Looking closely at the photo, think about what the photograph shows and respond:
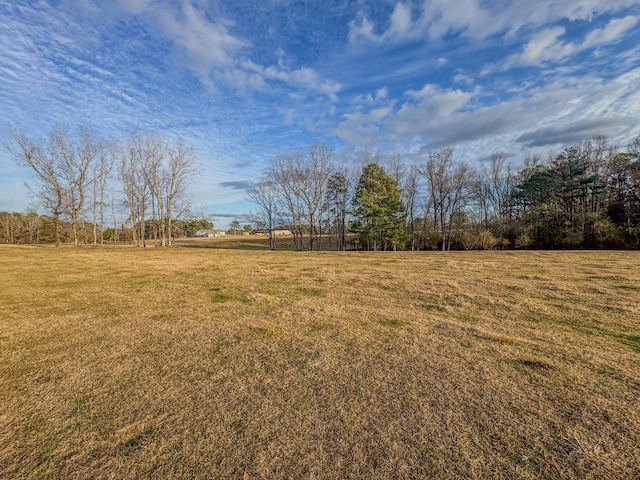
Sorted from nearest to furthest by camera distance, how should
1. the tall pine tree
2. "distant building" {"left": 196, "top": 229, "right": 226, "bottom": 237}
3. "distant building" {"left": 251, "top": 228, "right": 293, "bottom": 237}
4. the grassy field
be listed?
the grassy field → the tall pine tree → "distant building" {"left": 251, "top": 228, "right": 293, "bottom": 237} → "distant building" {"left": 196, "top": 229, "right": 226, "bottom": 237}

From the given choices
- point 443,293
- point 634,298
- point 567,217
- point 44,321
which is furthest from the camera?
point 567,217

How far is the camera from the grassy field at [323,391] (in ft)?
5.60

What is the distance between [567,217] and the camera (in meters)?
25.0

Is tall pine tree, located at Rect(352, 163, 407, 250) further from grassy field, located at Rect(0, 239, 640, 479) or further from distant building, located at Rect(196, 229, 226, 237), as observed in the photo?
distant building, located at Rect(196, 229, 226, 237)

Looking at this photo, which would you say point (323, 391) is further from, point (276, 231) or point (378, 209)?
point (276, 231)

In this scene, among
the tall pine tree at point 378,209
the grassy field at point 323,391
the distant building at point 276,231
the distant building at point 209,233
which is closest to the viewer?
the grassy field at point 323,391

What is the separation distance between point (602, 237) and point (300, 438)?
31.0 meters

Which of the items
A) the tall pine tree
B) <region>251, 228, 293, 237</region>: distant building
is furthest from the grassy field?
<region>251, 228, 293, 237</region>: distant building

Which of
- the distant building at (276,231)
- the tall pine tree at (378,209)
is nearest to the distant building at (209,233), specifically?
the distant building at (276,231)

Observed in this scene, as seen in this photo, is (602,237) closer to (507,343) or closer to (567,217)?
(567,217)

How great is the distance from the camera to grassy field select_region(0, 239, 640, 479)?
171 cm

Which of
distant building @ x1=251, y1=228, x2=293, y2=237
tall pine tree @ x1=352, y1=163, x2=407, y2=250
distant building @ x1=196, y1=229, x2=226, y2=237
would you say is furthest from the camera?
distant building @ x1=196, y1=229, x2=226, y2=237

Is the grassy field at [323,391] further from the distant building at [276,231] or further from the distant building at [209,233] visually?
the distant building at [209,233]

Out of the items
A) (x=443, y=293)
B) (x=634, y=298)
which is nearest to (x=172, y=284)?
(x=443, y=293)
